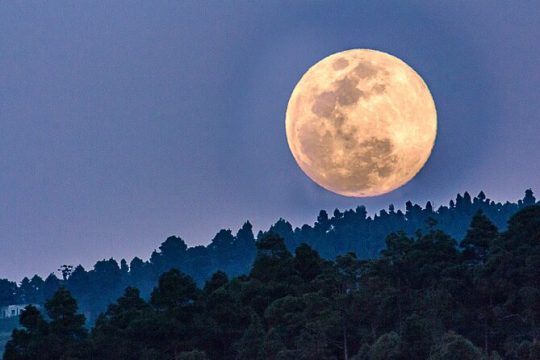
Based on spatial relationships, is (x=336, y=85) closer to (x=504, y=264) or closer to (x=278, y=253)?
(x=504, y=264)

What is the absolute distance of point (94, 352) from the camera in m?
89.4

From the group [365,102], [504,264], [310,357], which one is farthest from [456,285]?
[365,102]

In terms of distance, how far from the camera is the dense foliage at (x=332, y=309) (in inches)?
3280

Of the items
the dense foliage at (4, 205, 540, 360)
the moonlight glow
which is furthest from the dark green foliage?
the moonlight glow

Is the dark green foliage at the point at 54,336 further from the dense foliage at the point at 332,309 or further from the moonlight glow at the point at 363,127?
the moonlight glow at the point at 363,127

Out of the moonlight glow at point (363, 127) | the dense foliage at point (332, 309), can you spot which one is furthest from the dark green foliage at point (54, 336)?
the moonlight glow at point (363, 127)

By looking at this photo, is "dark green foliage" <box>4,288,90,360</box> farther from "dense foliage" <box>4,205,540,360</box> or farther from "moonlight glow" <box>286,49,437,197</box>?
"moonlight glow" <box>286,49,437,197</box>

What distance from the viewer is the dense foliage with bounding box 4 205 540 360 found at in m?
83.3

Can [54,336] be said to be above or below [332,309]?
below

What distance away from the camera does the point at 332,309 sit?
3369 inches

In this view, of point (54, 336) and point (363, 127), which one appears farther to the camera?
point (54, 336)

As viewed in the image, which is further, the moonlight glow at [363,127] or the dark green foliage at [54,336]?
the dark green foliage at [54,336]

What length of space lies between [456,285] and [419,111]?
27.2m

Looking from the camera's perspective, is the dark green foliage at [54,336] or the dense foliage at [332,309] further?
the dark green foliage at [54,336]
